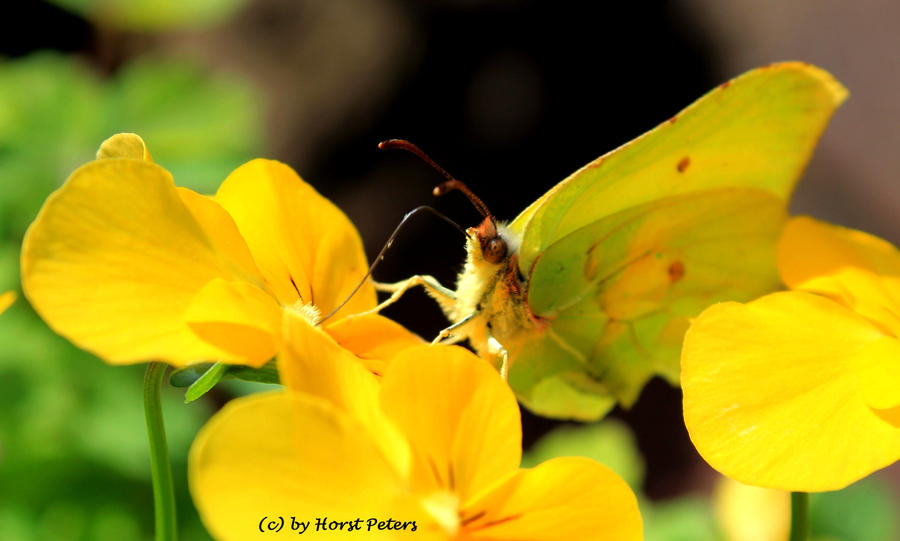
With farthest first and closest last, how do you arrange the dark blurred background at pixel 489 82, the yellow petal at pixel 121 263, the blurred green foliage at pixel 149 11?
the dark blurred background at pixel 489 82 → the blurred green foliage at pixel 149 11 → the yellow petal at pixel 121 263

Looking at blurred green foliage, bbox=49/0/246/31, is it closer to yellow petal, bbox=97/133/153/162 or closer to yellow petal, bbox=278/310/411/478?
yellow petal, bbox=97/133/153/162

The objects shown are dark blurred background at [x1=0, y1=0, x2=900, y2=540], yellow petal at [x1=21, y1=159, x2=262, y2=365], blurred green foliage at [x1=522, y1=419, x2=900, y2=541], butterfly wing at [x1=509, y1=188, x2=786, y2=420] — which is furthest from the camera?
dark blurred background at [x1=0, y1=0, x2=900, y2=540]

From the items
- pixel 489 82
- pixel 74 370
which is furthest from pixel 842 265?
pixel 489 82

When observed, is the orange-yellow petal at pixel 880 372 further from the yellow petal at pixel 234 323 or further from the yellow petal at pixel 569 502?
the yellow petal at pixel 234 323

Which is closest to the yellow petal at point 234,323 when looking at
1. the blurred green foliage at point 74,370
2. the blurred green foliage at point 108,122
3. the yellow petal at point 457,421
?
the yellow petal at point 457,421

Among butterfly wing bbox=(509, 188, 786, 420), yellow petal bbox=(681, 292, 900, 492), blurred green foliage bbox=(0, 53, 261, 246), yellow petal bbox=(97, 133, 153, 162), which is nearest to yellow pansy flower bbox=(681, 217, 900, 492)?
yellow petal bbox=(681, 292, 900, 492)

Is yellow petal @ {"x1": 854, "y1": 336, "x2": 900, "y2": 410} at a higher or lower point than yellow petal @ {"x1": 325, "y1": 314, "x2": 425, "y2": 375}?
higher

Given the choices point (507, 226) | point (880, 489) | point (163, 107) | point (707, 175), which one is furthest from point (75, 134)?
point (880, 489)
